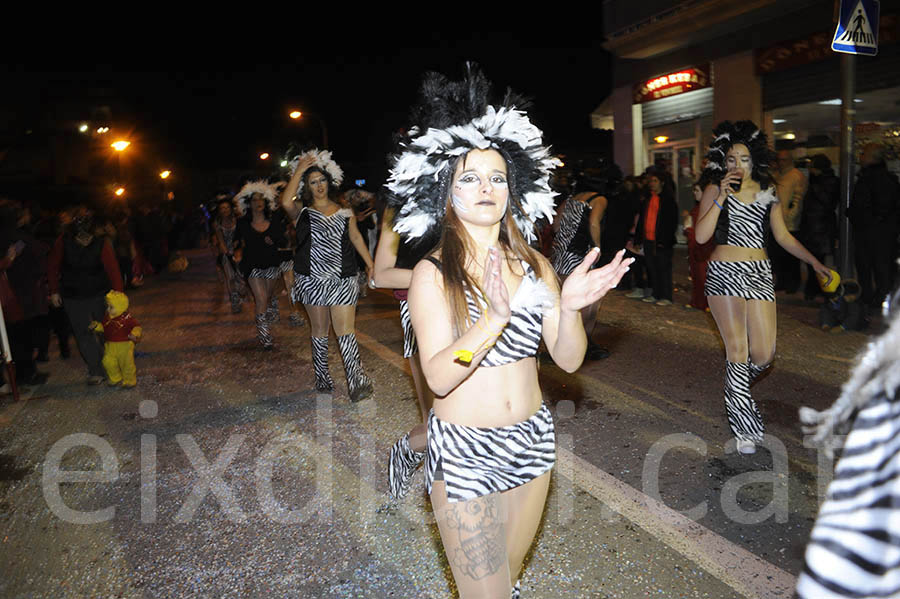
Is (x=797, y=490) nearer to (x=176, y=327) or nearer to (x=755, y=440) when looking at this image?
(x=755, y=440)

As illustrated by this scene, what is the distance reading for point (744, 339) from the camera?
183 inches

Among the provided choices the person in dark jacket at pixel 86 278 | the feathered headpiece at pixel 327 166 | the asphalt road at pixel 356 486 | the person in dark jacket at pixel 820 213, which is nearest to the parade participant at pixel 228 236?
the person in dark jacket at pixel 86 278

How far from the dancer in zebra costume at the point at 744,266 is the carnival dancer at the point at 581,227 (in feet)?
6.64

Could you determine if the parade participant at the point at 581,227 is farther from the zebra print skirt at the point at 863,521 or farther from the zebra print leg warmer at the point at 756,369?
the zebra print skirt at the point at 863,521

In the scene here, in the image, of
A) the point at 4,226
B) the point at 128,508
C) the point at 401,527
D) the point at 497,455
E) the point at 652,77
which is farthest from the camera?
the point at 652,77

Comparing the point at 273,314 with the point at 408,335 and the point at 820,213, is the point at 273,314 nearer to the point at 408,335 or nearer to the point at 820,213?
the point at 408,335

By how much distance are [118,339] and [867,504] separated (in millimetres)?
7567

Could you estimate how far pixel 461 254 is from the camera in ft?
7.94

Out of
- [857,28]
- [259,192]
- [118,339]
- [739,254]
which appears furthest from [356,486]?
[857,28]

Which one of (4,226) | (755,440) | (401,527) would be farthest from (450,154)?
(4,226)

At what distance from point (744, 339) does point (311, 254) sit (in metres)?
3.75

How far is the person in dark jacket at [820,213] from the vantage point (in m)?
9.98

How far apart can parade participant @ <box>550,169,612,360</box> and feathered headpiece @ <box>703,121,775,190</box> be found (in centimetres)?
185

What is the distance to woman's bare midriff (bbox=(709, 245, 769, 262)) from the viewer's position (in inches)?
184
